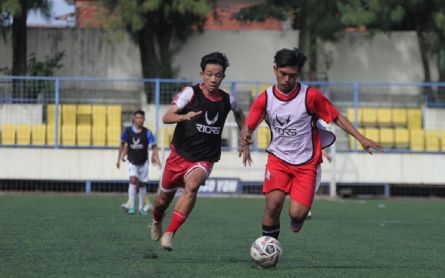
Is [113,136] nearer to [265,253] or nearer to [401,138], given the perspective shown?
[401,138]

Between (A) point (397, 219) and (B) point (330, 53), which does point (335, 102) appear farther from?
(A) point (397, 219)

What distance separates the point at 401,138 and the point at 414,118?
0.80m

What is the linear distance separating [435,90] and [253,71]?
Result: 5.66 m

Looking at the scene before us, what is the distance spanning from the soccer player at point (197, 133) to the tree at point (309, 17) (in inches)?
720

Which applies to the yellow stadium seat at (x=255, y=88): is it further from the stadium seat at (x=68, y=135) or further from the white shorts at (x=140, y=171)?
the white shorts at (x=140, y=171)

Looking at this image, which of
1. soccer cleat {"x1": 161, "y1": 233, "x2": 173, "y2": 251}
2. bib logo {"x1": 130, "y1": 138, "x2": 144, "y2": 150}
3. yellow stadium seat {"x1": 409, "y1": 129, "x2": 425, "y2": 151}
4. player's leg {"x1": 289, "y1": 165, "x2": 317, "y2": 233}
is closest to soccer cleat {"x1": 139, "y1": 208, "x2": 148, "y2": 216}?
bib logo {"x1": 130, "y1": 138, "x2": 144, "y2": 150}

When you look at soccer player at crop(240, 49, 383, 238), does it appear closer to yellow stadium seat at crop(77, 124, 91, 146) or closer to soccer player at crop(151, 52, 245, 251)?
soccer player at crop(151, 52, 245, 251)

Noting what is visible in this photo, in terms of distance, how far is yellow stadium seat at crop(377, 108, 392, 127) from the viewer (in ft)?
86.6

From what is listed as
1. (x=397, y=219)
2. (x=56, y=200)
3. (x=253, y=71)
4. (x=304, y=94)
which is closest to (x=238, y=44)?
(x=253, y=71)

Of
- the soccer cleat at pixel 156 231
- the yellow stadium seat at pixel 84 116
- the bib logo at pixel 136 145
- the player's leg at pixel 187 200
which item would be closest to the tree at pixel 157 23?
the yellow stadium seat at pixel 84 116

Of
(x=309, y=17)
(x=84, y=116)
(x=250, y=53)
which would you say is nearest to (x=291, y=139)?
(x=84, y=116)

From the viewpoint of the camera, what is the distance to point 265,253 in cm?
888

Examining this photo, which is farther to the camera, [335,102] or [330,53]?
[330,53]

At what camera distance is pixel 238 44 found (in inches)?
1188
